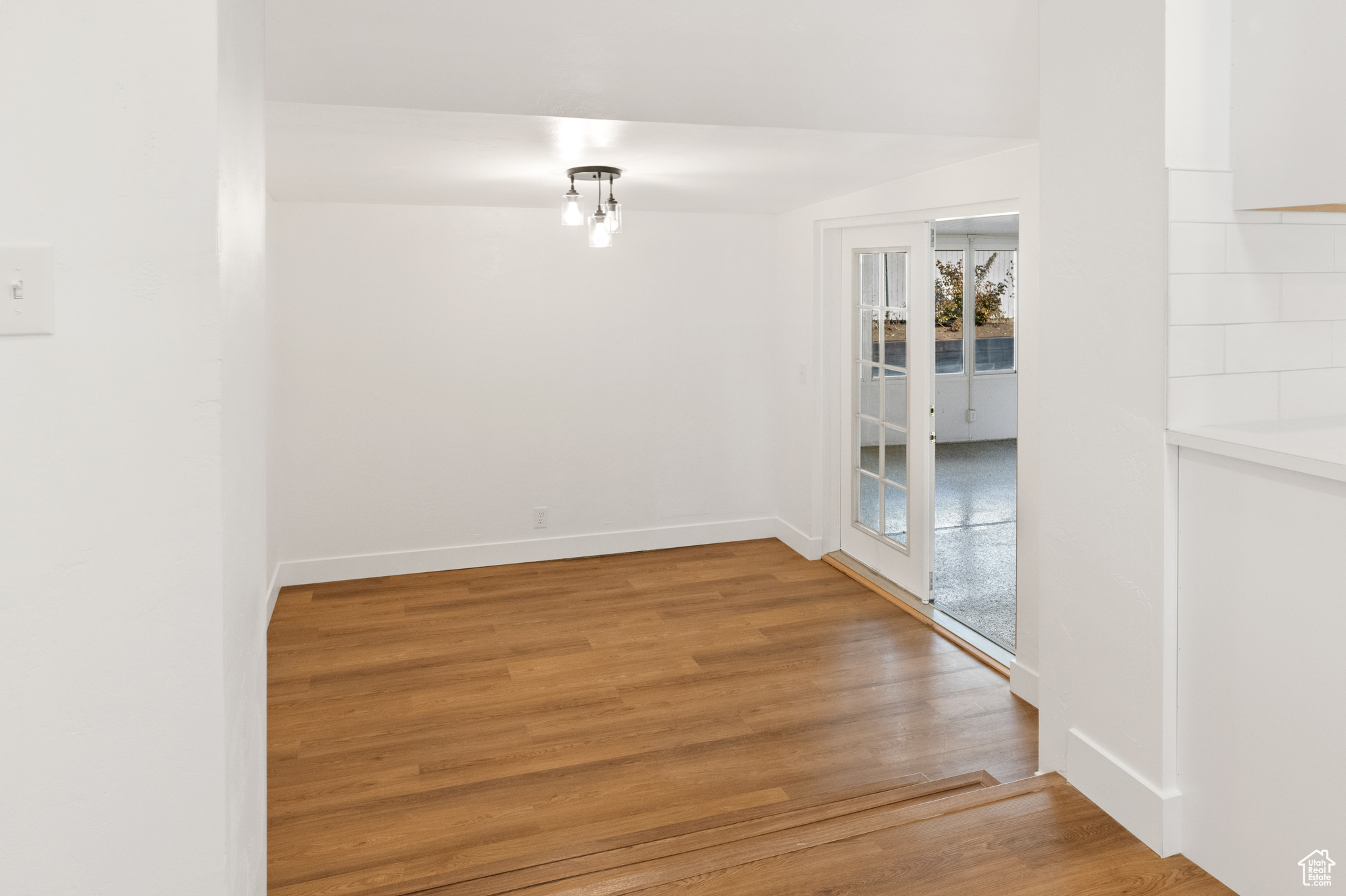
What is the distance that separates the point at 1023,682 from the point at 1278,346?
200 cm

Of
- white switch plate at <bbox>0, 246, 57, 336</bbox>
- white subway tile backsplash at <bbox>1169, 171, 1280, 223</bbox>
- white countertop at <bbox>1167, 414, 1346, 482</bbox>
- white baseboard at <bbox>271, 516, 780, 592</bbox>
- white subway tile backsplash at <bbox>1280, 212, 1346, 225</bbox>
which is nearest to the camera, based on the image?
white switch plate at <bbox>0, 246, 57, 336</bbox>

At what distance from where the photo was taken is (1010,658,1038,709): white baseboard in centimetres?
349

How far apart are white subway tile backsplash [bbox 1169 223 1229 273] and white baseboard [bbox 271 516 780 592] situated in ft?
13.3

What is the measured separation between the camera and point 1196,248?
179 centimetres

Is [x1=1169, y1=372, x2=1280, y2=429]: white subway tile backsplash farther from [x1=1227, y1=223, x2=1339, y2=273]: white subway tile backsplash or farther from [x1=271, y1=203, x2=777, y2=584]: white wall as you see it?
[x1=271, y1=203, x2=777, y2=584]: white wall

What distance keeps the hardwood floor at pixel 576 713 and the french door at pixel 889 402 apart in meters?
0.33

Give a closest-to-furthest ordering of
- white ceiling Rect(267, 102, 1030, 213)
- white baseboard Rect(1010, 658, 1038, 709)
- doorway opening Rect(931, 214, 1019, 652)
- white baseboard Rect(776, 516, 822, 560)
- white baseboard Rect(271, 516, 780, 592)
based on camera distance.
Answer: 1. white ceiling Rect(267, 102, 1030, 213)
2. white baseboard Rect(1010, 658, 1038, 709)
3. white baseboard Rect(271, 516, 780, 592)
4. white baseboard Rect(776, 516, 822, 560)
5. doorway opening Rect(931, 214, 1019, 652)

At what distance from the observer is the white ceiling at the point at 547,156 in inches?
116

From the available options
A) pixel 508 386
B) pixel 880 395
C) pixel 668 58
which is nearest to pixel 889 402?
pixel 880 395

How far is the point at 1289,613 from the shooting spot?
5.24ft

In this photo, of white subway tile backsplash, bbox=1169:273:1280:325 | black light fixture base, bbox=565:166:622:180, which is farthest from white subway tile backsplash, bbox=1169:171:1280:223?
black light fixture base, bbox=565:166:622:180

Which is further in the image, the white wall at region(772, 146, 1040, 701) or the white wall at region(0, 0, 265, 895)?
the white wall at region(772, 146, 1040, 701)

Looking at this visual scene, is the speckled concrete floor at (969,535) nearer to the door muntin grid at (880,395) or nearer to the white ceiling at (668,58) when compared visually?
the door muntin grid at (880,395)

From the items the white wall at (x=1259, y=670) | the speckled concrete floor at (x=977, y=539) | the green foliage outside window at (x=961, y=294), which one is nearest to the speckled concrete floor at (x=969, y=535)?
the speckled concrete floor at (x=977, y=539)
